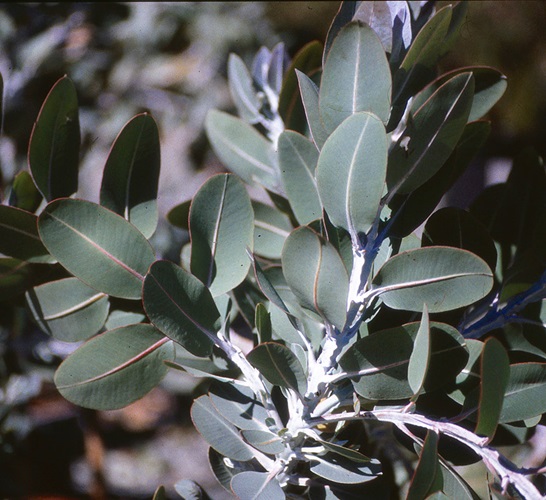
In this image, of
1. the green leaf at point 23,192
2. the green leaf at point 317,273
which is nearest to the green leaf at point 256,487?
the green leaf at point 317,273

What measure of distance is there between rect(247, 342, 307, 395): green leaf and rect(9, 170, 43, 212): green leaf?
1.12 ft

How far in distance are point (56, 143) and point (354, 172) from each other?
31 cm

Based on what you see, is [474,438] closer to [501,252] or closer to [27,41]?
[501,252]

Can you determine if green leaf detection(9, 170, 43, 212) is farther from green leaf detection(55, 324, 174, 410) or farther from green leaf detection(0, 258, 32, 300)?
green leaf detection(55, 324, 174, 410)

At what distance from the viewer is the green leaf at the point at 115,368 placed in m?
0.47

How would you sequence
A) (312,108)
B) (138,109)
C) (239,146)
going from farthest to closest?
1. (138,109)
2. (239,146)
3. (312,108)

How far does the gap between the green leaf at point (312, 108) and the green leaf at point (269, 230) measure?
0.66ft


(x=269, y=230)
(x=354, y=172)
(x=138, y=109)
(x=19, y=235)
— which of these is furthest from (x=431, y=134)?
(x=138, y=109)

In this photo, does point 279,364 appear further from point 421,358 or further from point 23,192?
point 23,192

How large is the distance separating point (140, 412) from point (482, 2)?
1.36 m

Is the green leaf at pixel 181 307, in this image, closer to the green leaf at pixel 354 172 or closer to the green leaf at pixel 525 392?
the green leaf at pixel 354 172

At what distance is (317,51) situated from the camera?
2.10ft

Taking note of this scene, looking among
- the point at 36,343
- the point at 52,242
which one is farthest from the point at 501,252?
the point at 36,343

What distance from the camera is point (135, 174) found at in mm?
521
